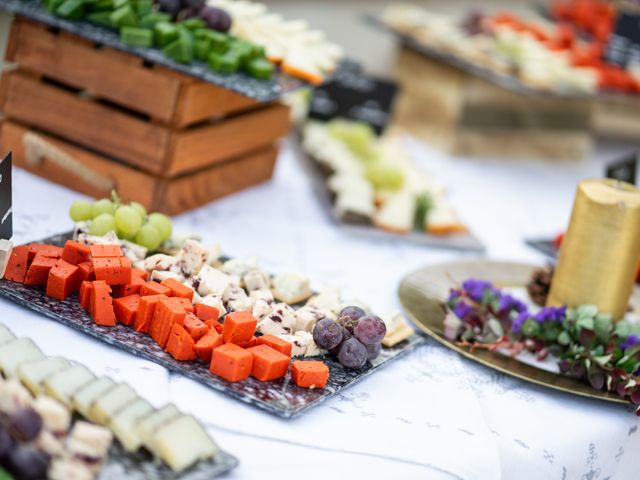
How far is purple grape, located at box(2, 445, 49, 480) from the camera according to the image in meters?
0.97

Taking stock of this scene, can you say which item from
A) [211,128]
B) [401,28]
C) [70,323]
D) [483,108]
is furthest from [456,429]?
[401,28]

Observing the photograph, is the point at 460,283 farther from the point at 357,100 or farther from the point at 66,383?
the point at 357,100

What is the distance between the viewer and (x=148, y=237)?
1.65m

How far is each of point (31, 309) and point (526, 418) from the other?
825mm

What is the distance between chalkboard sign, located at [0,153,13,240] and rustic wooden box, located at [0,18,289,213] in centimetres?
50

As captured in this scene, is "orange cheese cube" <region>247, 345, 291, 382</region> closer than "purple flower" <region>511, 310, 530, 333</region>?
Yes

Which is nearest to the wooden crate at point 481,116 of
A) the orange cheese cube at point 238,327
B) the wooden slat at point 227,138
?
the wooden slat at point 227,138

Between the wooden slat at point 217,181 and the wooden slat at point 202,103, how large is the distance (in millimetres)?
146

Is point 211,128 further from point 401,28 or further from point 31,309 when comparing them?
point 401,28

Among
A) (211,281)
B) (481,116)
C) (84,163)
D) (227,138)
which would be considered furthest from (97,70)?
(481,116)

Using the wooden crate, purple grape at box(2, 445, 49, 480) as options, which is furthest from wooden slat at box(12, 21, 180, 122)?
the wooden crate

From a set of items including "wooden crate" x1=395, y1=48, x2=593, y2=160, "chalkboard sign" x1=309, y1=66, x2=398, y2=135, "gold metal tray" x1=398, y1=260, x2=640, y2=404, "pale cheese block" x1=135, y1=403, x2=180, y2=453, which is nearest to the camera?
"pale cheese block" x1=135, y1=403, x2=180, y2=453

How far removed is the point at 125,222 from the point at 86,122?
1.59 feet

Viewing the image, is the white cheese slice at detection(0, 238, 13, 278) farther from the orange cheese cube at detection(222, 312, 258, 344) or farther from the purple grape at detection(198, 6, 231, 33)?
the purple grape at detection(198, 6, 231, 33)
